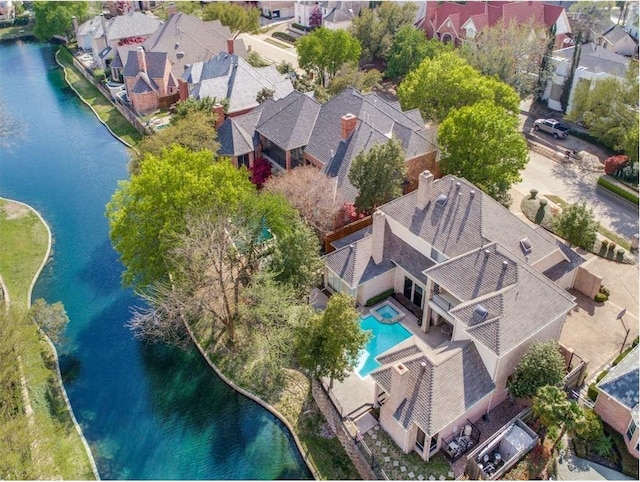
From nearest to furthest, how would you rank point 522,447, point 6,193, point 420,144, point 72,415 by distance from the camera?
point 522,447, point 72,415, point 420,144, point 6,193

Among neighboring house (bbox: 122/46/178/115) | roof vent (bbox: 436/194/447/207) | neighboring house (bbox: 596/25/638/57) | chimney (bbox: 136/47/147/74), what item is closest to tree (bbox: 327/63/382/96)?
neighboring house (bbox: 122/46/178/115)

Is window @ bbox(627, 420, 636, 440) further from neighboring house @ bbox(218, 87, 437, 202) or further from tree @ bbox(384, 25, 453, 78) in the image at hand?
tree @ bbox(384, 25, 453, 78)

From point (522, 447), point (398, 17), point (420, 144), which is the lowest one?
point (522, 447)

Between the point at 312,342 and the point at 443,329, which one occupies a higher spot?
the point at 312,342

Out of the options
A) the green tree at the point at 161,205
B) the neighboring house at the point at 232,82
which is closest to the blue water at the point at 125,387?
the green tree at the point at 161,205

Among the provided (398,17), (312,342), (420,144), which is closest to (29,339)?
(312,342)

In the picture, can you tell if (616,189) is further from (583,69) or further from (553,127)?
(583,69)

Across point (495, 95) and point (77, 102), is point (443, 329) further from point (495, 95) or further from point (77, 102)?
point (77, 102)

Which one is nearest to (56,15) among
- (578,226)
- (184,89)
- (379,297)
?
(184,89)

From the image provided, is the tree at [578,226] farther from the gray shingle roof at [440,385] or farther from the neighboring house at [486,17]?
the neighboring house at [486,17]
